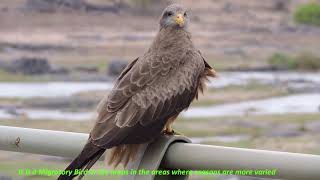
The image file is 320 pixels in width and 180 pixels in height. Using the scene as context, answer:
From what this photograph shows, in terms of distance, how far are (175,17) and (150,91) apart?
2.87 feet

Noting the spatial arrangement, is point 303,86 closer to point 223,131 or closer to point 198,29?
point 223,131

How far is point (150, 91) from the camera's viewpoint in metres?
3.84

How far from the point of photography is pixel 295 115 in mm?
26312

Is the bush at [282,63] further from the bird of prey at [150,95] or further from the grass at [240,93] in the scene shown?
the bird of prey at [150,95]

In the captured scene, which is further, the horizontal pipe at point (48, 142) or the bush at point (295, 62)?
the bush at point (295, 62)

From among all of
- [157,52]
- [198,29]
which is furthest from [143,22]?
[157,52]

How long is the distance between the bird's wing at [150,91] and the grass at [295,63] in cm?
3776

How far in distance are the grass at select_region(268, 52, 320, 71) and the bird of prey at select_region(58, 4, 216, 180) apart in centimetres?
3756

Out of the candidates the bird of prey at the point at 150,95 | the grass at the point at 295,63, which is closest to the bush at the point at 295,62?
the grass at the point at 295,63

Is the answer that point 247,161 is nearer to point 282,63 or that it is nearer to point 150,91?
point 150,91

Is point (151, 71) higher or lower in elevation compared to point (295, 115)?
lower

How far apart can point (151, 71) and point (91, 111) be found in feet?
77.2

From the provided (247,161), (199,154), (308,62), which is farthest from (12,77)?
(247,161)

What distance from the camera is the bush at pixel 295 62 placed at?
4169 cm
